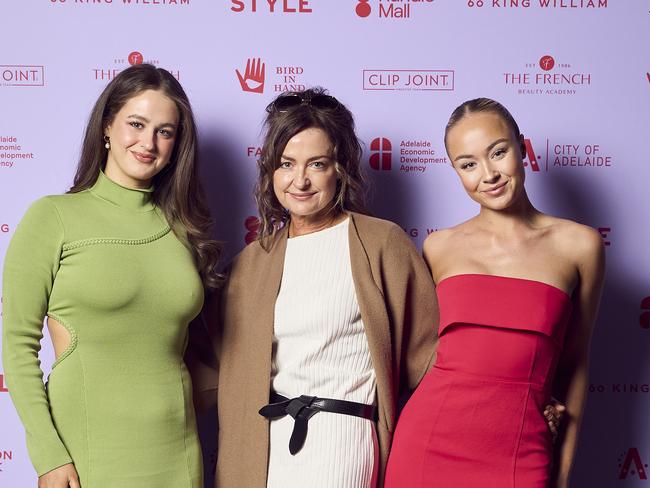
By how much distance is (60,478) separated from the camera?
4.70 ft

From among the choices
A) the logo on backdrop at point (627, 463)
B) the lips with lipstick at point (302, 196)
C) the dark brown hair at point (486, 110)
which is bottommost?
the logo on backdrop at point (627, 463)

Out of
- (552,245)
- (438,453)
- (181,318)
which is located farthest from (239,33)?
(438,453)

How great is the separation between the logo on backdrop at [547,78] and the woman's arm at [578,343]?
0.56 metres

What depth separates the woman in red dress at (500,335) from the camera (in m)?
1.49

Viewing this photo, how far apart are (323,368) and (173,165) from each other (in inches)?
24.4

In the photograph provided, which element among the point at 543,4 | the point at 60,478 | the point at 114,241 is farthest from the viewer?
the point at 543,4

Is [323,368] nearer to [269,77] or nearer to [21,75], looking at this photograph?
[269,77]

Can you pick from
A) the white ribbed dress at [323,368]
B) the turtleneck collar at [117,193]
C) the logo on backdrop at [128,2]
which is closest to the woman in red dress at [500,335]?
the white ribbed dress at [323,368]

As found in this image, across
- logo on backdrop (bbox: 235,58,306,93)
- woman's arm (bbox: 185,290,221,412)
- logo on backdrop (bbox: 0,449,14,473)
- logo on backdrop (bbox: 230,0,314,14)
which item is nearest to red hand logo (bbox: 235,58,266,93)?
logo on backdrop (bbox: 235,58,306,93)

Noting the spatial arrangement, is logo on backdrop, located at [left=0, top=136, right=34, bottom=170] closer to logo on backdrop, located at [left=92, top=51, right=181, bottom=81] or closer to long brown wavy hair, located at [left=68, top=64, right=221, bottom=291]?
logo on backdrop, located at [left=92, top=51, right=181, bottom=81]

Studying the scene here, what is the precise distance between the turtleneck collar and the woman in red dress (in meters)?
0.73

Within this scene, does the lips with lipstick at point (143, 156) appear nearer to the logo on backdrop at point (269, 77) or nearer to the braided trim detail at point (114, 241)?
the braided trim detail at point (114, 241)

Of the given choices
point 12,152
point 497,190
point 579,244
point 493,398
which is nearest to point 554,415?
point 493,398

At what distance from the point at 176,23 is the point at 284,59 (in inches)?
12.5
